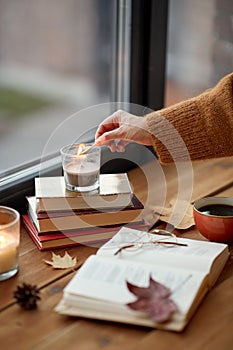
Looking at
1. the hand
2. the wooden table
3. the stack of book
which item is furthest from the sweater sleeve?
the wooden table

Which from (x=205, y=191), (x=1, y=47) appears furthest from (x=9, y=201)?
(x=205, y=191)

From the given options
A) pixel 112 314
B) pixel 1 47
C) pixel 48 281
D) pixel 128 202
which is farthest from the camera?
pixel 1 47

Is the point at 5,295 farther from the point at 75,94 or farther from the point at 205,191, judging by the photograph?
the point at 75,94

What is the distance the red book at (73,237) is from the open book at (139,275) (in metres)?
0.04

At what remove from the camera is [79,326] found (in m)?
1.04

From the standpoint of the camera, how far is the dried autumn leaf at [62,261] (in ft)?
4.01

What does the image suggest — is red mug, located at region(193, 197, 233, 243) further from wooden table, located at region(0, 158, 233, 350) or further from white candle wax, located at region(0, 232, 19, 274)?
white candle wax, located at region(0, 232, 19, 274)

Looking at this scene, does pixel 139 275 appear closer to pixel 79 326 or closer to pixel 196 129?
pixel 79 326

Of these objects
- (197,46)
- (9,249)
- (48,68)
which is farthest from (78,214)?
(197,46)

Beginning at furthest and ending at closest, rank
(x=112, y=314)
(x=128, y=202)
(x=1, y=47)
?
1. (x=1, y=47)
2. (x=128, y=202)
3. (x=112, y=314)

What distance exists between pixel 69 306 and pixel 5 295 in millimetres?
127

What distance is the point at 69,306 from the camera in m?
1.07

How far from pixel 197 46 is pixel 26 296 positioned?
99 centimetres

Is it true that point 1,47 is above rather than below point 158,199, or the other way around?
above
